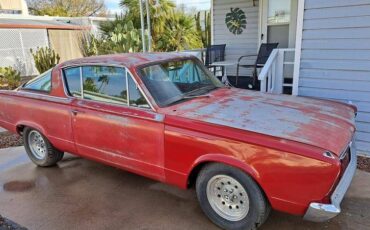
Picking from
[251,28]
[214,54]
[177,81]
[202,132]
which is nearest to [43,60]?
[214,54]

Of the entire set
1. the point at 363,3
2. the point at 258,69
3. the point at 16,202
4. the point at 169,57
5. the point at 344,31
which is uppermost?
the point at 363,3

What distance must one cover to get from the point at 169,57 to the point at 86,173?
2.07m

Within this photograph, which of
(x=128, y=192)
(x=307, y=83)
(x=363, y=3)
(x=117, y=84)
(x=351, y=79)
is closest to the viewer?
(x=117, y=84)

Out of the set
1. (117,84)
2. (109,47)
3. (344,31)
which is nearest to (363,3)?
(344,31)

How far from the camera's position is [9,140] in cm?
630

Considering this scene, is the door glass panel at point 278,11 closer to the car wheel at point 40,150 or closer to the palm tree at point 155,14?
the car wheel at point 40,150

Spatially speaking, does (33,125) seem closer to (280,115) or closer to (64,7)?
(280,115)

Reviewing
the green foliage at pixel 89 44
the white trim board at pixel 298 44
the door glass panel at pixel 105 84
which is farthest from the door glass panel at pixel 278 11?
the green foliage at pixel 89 44

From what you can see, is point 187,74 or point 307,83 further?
point 307,83

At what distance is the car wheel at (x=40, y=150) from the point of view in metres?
4.68

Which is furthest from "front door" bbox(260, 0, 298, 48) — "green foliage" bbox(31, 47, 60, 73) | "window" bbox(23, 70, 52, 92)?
"green foliage" bbox(31, 47, 60, 73)

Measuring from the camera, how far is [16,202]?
12.7ft

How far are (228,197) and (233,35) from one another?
6647mm

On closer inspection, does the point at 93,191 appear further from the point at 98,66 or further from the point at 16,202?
the point at 98,66
